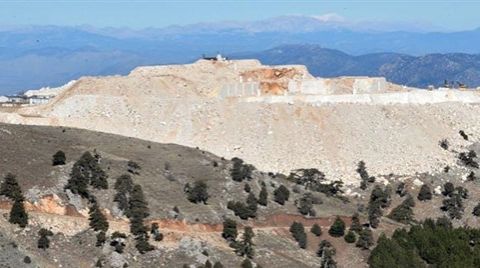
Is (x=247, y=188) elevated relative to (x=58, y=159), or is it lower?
lower

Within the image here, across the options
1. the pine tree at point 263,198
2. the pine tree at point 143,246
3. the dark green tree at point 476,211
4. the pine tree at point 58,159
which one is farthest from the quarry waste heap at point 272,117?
the pine tree at point 143,246

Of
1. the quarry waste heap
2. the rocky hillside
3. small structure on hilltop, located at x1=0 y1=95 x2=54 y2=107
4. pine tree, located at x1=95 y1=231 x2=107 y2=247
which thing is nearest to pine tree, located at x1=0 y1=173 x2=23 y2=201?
the rocky hillside

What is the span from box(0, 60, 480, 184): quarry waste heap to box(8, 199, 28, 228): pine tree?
83.4ft

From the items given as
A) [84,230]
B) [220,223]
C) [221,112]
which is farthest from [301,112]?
[84,230]

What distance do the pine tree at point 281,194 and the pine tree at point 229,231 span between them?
6987 mm

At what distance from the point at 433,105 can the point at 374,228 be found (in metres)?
28.3

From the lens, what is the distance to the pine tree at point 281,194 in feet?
182

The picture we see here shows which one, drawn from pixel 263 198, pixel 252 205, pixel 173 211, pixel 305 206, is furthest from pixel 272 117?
pixel 173 211

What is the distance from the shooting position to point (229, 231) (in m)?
48.2

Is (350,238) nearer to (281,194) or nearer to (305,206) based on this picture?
(305,206)

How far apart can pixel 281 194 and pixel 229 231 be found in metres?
8.21

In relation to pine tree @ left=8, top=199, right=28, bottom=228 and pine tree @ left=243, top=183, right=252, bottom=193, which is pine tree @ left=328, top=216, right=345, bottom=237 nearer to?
pine tree @ left=243, top=183, right=252, bottom=193

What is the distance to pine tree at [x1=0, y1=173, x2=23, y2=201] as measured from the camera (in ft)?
150

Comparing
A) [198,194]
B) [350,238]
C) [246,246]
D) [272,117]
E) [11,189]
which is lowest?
[350,238]
